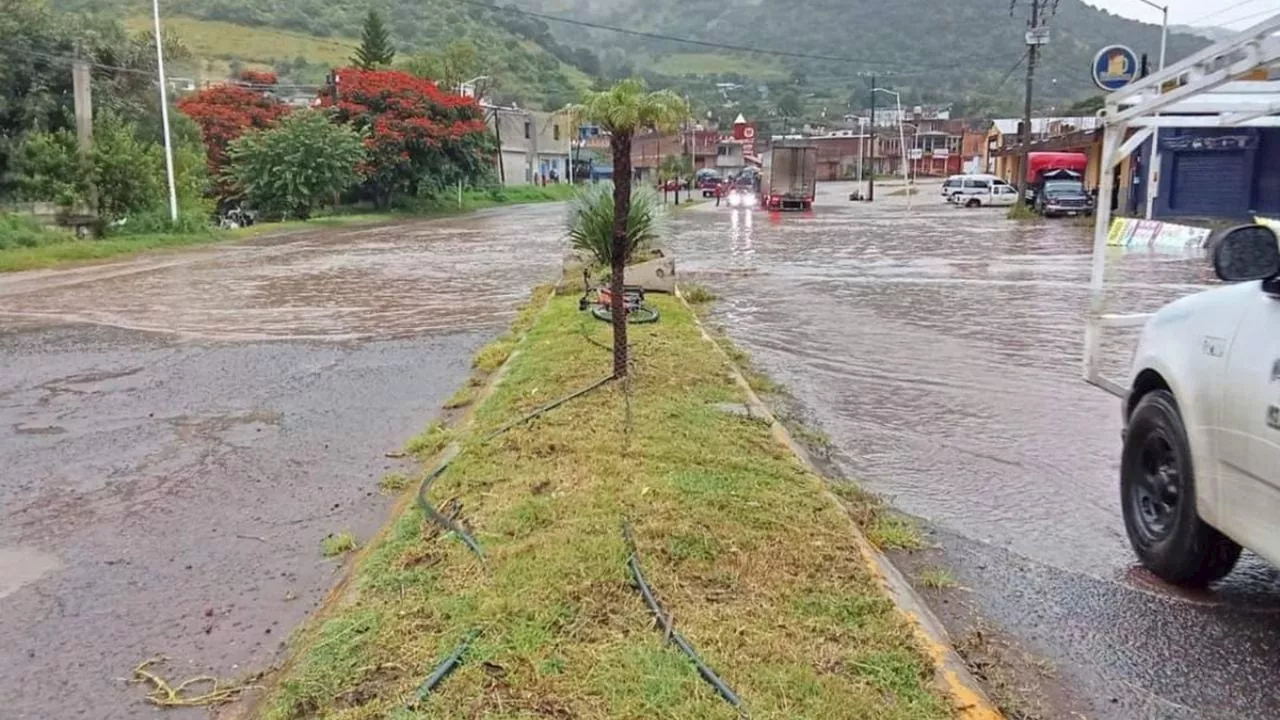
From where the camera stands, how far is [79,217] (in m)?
28.3

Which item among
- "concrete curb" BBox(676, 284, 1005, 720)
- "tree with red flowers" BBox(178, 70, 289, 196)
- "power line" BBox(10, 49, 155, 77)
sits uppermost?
"power line" BBox(10, 49, 155, 77)

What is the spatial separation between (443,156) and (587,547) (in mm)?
47325

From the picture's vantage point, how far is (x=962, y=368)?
33.0 feet

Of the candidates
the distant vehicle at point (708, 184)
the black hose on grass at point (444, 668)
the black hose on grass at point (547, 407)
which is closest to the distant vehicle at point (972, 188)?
the distant vehicle at point (708, 184)

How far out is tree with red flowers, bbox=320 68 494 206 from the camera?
46.2 meters

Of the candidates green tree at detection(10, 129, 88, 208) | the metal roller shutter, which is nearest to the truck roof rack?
green tree at detection(10, 129, 88, 208)

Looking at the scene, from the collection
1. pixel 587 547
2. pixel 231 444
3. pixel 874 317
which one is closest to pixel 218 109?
pixel 874 317

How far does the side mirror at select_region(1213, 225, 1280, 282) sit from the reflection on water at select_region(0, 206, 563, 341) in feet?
33.3

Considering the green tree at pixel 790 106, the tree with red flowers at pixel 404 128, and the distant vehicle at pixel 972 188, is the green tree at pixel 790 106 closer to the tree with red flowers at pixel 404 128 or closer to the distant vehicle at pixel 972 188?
the distant vehicle at pixel 972 188

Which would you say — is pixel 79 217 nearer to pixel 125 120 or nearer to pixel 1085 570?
pixel 125 120

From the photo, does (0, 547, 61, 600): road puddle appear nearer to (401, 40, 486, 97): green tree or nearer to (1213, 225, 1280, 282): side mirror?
(1213, 225, 1280, 282): side mirror

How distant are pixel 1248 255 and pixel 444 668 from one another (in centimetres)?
331

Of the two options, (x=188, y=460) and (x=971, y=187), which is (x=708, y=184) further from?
(x=188, y=460)

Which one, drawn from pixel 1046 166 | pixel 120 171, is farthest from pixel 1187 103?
pixel 1046 166
